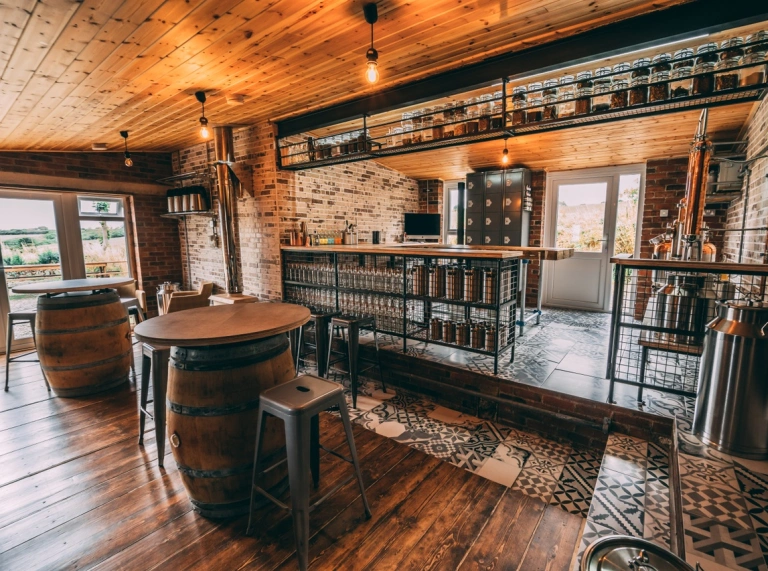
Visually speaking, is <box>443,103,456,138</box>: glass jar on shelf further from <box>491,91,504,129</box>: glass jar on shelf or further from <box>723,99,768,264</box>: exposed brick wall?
<box>723,99,768,264</box>: exposed brick wall

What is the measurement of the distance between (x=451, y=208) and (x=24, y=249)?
6.74 metres

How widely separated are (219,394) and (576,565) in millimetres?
1697

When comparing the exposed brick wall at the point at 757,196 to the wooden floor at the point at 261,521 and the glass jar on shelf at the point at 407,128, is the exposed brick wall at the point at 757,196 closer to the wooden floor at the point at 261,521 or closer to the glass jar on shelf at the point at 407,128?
the wooden floor at the point at 261,521

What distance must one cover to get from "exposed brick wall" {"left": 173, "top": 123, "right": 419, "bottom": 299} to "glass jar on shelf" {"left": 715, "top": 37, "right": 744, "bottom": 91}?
4.06m

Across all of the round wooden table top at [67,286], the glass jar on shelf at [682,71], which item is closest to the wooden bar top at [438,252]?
the glass jar on shelf at [682,71]

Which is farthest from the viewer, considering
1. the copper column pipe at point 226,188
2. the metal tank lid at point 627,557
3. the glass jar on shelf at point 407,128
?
the copper column pipe at point 226,188

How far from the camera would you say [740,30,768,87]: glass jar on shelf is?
2.00m

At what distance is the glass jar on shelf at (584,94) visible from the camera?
8.45 feet

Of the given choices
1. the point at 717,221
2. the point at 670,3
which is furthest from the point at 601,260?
the point at 670,3

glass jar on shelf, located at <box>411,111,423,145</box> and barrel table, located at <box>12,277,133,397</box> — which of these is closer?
barrel table, located at <box>12,277,133,397</box>

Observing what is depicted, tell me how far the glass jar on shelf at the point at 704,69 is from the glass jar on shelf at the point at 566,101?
2.21 ft

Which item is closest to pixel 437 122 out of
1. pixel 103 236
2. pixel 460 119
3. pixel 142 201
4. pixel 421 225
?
pixel 460 119

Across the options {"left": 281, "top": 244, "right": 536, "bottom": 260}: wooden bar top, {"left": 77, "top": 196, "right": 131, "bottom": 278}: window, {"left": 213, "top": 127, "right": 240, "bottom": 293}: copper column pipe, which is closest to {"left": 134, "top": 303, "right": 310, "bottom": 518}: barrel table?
{"left": 281, "top": 244, "right": 536, "bottom": 260}: wooden bar top

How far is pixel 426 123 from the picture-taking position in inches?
142
